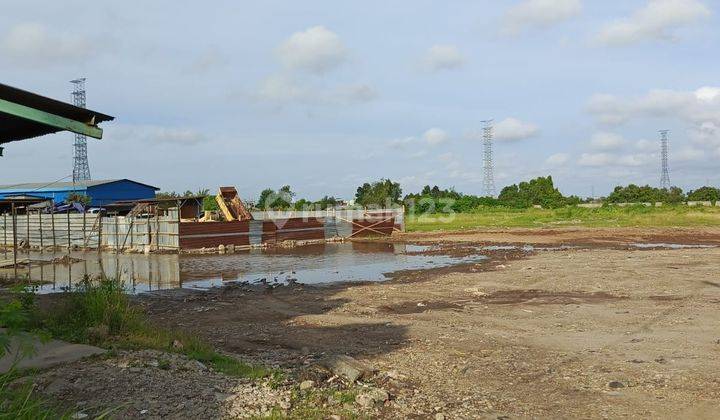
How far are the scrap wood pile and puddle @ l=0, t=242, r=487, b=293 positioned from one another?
469 centimetres

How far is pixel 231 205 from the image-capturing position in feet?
121

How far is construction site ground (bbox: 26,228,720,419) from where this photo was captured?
6320 millimetres

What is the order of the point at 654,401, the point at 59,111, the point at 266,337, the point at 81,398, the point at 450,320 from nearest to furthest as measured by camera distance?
1. the point at 81,398
2. the point at 654,401
3. the point at 59,111
4. the point at 266,337
5. the point at 450,320

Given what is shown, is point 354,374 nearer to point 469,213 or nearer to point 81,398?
point 81,398

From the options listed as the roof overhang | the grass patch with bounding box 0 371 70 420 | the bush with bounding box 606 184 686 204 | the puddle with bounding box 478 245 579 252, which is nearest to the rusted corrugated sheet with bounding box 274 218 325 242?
the puddle with bounding box 478 245 579 252

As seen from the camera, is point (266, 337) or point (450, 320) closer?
point (266, 337)

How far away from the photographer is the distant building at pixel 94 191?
53.5 metres

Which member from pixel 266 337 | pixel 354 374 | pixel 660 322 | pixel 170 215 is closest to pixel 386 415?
pixel 354 374

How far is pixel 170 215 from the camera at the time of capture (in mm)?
32781

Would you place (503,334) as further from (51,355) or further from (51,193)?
(51,193)

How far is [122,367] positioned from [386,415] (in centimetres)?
274

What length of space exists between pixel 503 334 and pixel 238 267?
53.6 ft

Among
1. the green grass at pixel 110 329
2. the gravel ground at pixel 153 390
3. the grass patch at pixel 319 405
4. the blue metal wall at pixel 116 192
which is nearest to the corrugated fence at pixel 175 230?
the blue metal wall at pixel 116 192

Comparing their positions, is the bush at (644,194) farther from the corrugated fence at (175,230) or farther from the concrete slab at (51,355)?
the concrete slab at (51,355)
